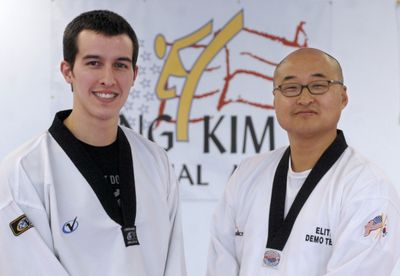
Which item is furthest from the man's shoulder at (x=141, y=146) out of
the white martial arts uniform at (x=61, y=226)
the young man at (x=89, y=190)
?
the white martial arts uniform at (x=61, y=226)

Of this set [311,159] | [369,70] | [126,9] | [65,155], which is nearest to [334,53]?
[369,70]

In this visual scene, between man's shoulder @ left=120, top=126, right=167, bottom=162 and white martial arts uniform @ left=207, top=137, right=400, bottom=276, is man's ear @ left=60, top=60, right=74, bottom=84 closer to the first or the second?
man's shoulder @ left=120, top=126, right=167, bottom=162

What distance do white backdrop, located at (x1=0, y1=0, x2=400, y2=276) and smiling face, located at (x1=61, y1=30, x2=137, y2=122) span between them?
1426 mm

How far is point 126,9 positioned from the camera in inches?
124

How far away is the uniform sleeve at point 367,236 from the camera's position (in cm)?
169

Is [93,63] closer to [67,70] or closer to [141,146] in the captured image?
[67,70]

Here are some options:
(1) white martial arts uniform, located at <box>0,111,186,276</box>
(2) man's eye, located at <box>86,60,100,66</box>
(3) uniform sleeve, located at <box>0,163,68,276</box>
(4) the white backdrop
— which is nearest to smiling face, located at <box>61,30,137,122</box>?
(2) man's eye, located at <box>86,60,100,66</box>

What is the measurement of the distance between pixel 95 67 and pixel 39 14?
1596 millimetres

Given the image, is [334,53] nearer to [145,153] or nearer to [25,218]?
[145,153]

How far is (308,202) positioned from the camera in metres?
1.87

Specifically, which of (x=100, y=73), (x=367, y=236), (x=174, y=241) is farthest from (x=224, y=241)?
(x=100, y=73)

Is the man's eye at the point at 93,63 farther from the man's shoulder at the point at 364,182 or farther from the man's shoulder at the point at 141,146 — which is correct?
the man's shoulder at the point at 364,182

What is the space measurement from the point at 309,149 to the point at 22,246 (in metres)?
1.00

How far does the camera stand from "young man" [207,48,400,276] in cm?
173
